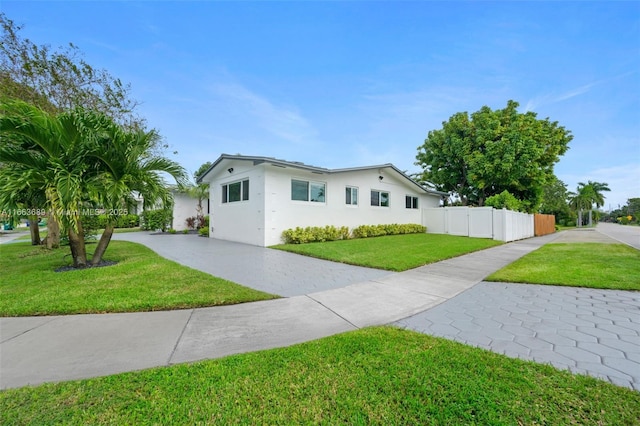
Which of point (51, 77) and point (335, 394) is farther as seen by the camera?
point (51, 77)

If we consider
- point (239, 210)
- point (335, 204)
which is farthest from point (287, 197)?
point (335, 204)

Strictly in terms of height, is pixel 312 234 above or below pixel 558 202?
below

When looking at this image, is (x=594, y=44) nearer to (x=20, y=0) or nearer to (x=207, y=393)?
(x=207, y=393)

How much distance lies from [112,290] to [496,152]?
927 inches

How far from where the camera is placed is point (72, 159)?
236 inches

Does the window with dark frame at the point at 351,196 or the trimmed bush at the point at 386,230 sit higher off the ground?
the window with dark frame at the point at 351,196

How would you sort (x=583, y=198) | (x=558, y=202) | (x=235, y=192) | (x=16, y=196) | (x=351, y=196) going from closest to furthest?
(x=16, y=196)
(x=235, y=192)
(x=351, y=196)
(x=558, y=202)
(x=583, y=198)

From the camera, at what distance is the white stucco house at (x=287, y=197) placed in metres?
11.5

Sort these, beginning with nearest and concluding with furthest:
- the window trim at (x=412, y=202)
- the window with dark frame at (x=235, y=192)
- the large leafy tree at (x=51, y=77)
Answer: the large leafy tree at (x=51, y=77) < the window with dark frame at (x=235, y=192) < the window trim at (x=412, y=202)

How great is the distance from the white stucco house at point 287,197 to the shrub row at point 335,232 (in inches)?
15.7

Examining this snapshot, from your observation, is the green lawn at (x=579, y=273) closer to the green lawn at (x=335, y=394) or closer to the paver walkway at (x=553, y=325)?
the paver walkway at (x=553, y=325)

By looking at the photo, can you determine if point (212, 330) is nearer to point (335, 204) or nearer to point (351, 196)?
point (335, 204)

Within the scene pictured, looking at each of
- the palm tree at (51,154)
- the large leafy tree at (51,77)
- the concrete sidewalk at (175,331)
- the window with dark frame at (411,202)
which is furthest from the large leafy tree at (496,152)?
the large leafy tree at (51,77)

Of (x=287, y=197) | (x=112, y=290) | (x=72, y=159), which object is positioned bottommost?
(x=112, y=290)
